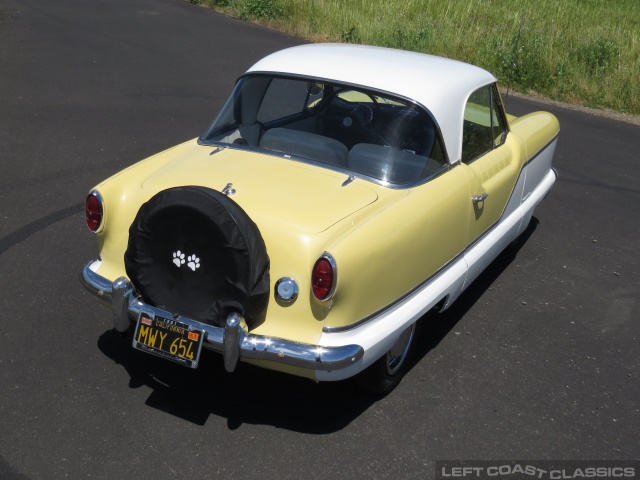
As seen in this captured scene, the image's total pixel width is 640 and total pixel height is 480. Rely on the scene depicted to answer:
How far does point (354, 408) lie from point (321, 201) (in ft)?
3.68

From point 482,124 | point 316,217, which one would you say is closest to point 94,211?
point 316,217

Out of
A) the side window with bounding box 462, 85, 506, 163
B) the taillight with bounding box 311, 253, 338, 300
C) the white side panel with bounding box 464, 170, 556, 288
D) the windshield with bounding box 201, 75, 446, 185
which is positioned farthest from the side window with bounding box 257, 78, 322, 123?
the taillight with bounding box 311, 253, 338, 300

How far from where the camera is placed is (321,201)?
3959 millimetres

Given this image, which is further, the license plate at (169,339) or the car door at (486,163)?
the car door at (486,163)

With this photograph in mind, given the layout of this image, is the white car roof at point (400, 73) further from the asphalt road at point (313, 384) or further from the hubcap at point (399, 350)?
the asphalt road at point (313, 384)

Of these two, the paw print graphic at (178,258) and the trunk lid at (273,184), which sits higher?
the trunk lid at (273,184)

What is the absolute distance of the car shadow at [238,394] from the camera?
13.0 feet

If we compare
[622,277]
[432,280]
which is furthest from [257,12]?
[432,280]

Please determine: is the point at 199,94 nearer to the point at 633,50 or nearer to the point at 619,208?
the point at 619,208

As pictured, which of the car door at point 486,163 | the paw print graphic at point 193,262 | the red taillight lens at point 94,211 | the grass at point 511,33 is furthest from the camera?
the grass at point 511,33

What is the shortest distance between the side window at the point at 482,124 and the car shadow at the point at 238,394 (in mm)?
1406

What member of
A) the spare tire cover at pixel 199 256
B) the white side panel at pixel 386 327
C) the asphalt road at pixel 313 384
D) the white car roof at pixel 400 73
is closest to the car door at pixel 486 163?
the white car roof at pixel 400 73

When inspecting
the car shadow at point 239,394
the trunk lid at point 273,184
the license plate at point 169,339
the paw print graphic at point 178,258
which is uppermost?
the trunk lid at point 273,184

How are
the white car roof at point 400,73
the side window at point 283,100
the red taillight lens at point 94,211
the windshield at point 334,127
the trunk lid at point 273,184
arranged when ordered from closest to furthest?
the trunk lid at point 273,184 < the red taillight lens at point 94,211 < the windshield at point 334,127 < the white car roof at point 400,73 < the side window at point 283,100
